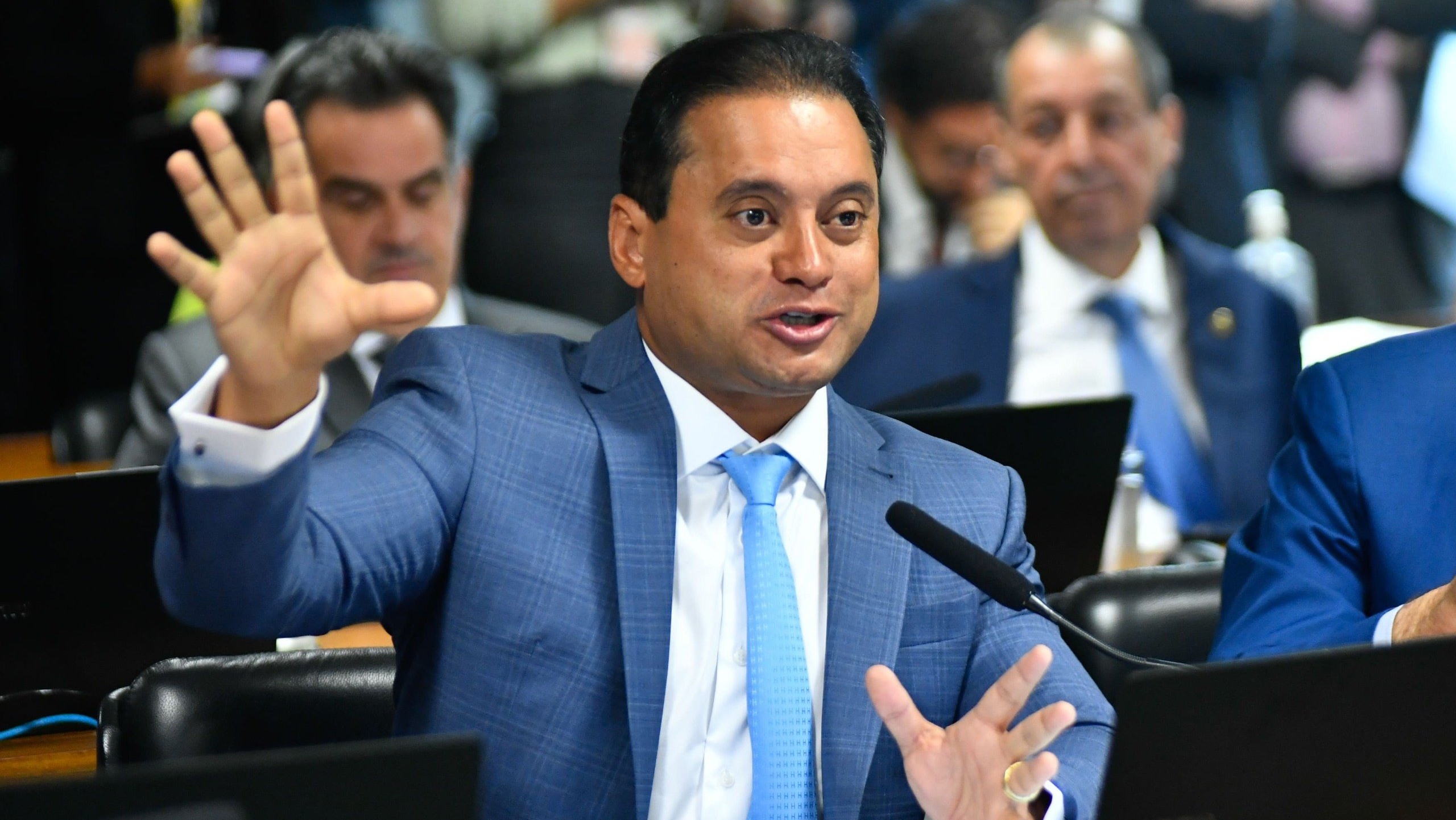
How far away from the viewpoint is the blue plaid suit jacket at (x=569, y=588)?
1.64m

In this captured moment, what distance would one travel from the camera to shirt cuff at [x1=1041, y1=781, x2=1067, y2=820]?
154cm

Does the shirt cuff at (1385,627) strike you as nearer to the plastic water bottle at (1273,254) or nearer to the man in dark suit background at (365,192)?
the man in dark suit background at (365,192)

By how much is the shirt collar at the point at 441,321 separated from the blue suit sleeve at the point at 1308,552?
1415 millimetres

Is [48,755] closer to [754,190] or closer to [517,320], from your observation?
[754,190]

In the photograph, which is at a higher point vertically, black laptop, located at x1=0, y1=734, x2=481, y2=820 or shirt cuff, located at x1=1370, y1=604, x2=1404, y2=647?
black laptop, located at x1=0, y1=734, x2=481, y2=820

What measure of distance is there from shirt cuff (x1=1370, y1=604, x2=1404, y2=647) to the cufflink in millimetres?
1492

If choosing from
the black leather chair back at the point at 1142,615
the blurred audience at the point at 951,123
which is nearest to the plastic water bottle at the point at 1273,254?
the blurred audience at the point at 951,123

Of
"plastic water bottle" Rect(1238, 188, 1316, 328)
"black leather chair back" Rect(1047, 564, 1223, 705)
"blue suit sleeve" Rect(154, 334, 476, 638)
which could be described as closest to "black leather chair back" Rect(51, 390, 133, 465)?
"blue suit sleeve" Rect(154, 334, 476, 638)

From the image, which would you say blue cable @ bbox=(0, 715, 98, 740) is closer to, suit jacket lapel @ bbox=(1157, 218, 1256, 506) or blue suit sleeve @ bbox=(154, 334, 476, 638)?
blue suit sleeve @ bbox=(154, 334, 476, 638)

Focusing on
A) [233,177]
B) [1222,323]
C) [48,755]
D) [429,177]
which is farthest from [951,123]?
[233,177]

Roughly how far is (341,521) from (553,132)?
2.73m

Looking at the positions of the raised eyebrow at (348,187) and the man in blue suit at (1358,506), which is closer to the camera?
the man in blue suit at (1358,506)

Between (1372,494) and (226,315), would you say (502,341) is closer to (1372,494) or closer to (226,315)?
(226,315)

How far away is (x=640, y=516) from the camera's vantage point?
1.72m
